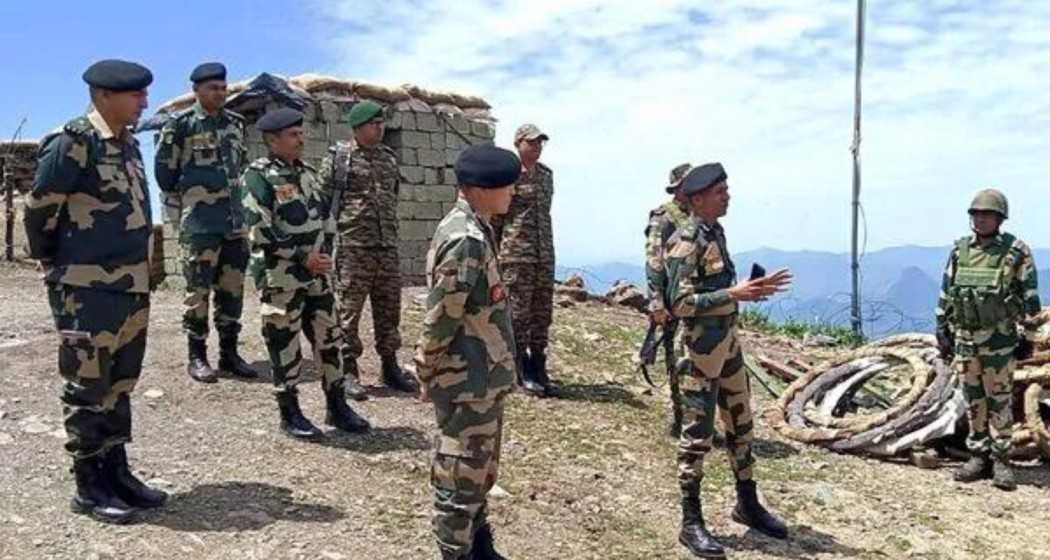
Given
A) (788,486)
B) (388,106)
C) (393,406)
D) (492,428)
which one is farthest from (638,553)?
(388,106)

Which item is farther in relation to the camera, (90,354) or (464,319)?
(90,354)

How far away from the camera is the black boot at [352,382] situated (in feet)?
20.9

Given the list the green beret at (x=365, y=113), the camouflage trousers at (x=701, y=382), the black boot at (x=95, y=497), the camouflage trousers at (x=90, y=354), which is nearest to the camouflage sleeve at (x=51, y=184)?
the camouflage trousers at (x=90, y=354)

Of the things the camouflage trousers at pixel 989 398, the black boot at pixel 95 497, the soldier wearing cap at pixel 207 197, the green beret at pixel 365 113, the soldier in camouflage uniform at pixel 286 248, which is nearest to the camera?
the black boot at pixel 95 497

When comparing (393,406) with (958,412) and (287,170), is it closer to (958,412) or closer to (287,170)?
(287,170)

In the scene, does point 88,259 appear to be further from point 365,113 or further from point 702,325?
point 702,325

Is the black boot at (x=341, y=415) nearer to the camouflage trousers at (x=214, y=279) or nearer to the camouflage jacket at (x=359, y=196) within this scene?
the camouflage jacket at (x=359, y=196)

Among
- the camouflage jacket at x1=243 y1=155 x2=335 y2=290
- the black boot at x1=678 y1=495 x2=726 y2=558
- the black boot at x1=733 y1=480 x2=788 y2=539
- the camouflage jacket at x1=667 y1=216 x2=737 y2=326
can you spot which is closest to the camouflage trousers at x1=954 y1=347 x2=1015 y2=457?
the black boot at x1=733 y1=480 x2=788 y2=539

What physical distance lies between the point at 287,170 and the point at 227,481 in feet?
5.46

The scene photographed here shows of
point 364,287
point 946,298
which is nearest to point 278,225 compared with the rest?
point 364,287

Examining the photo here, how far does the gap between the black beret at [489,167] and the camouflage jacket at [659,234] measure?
2.96 meters

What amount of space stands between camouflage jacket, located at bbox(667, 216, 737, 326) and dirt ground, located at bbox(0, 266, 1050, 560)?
1.21 m

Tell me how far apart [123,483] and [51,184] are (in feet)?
4.41

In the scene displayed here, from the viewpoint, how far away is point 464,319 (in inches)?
147
